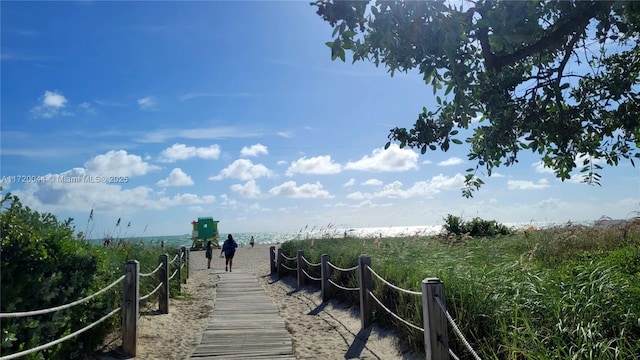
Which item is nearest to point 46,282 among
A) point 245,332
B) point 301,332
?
point 245,332

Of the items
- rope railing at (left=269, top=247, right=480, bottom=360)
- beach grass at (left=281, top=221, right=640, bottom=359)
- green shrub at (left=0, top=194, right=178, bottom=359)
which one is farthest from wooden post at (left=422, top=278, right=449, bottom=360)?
green shrub at (left=0, top=194, right=178, bottom=359)

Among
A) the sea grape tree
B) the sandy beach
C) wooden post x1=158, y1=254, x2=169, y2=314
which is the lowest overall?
the sandy beach

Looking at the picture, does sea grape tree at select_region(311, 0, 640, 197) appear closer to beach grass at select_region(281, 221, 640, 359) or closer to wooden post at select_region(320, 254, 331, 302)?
beach grass at select_region(281, 221, 640, 359)

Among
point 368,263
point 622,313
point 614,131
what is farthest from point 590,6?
point 368,263

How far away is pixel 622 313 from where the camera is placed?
404 centimetres

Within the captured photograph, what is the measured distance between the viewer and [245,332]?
6.84m

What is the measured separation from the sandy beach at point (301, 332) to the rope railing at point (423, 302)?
0.36 meters

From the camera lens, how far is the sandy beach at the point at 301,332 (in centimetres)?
590

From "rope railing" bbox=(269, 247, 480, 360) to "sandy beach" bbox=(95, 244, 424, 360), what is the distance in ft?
1.17

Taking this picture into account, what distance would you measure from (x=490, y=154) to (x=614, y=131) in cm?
154

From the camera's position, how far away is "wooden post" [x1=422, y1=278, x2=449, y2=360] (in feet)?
13.4

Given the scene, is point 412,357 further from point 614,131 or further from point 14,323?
point 14,323

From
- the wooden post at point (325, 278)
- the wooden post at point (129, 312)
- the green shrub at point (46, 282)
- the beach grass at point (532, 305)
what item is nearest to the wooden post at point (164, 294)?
the green shrub at point (46, 282)

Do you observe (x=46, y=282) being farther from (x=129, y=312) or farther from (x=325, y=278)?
(x=325, y=278)
